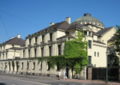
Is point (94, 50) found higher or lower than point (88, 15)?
lower

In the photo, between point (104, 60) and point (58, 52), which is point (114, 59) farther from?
point (58, 52)

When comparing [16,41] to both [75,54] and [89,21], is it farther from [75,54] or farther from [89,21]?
[75,54]

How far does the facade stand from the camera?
4522 cm

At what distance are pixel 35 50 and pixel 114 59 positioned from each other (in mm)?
21129

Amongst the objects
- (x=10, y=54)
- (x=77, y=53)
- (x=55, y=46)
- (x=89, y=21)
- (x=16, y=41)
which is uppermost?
(x=89, y=21)

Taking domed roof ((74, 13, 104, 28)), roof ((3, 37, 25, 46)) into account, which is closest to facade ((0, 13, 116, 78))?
roof ((3, 37, 25, 46))

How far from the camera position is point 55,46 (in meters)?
47.2

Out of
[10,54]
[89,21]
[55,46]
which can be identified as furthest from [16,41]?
[55,46]

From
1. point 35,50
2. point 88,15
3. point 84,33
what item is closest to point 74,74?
point 84,33

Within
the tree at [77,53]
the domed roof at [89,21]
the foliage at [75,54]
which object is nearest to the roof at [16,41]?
the domed roof at [89,21]

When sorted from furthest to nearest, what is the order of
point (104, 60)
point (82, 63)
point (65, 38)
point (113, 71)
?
point (104, 60) → point (65, 38) → point (82, 63) → point (113, 71)

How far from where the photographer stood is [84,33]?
45594 millimetres

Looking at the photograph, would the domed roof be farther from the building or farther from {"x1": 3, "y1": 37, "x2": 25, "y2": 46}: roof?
the building

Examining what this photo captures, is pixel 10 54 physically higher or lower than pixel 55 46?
lower
